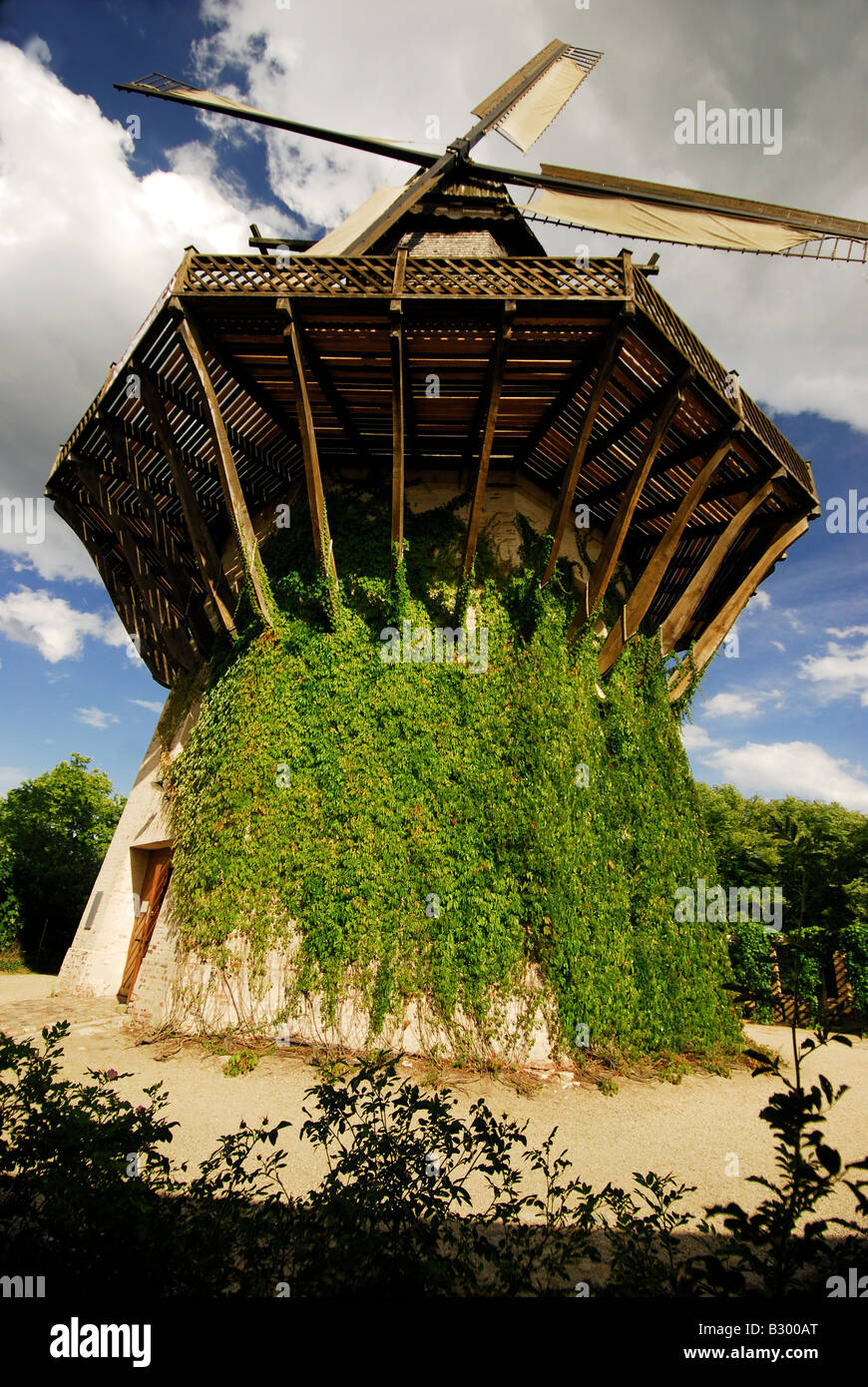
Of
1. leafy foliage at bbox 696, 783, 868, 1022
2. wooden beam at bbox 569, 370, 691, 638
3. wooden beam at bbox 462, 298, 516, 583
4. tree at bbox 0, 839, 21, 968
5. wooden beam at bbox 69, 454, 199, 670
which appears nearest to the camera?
leafy foliage at bbox 696, 783, 868, 1022

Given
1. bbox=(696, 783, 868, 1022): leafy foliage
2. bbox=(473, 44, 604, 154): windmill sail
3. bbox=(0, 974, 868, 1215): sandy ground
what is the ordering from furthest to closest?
bbox=(473, 44, 604, 154): windmill sail < bbox=(0, 974, 868, 1215): sandy ground < bbox=(696, 783, 868, 1022): leafy foliage

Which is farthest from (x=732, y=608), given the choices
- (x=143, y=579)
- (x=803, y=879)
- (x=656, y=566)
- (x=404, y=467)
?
(x=143, y=579)

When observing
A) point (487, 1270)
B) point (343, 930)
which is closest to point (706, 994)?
point (343, 930)

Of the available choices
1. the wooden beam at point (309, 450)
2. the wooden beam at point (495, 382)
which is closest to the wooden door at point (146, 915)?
the wooden beam at point (309, 450)

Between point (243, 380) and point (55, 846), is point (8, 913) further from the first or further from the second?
point (243, 380)

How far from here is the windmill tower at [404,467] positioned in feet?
23.2

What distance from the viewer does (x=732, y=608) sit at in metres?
Result: 9.96

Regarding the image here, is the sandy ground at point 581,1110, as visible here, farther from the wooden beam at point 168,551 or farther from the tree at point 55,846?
the tree at point 55,846

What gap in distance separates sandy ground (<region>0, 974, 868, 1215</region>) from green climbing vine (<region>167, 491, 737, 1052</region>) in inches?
31.2

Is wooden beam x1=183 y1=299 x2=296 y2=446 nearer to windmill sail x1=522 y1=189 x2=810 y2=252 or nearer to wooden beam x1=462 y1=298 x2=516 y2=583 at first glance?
wooden beam x1=462 y1=298 x2=516 y2=583

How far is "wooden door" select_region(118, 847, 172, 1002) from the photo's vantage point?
10.2 metres

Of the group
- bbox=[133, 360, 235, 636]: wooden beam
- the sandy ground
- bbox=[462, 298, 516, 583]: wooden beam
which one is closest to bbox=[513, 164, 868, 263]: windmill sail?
bbox=[462, 298, 516, 583]: wooden beam

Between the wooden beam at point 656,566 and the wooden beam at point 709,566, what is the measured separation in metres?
0.66

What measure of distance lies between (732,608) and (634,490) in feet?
11.4
